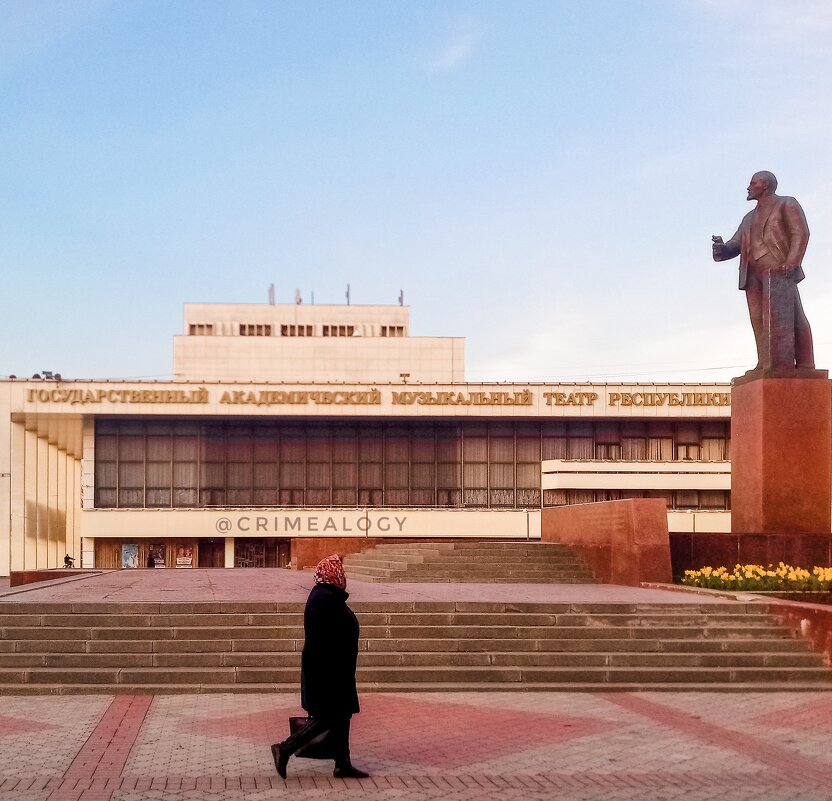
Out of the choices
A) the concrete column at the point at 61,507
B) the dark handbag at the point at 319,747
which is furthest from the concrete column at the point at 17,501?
the dark handbag at the point at 319,747

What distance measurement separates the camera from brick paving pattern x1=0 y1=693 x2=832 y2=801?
8781 mm

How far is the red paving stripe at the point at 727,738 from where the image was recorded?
9.54 meters

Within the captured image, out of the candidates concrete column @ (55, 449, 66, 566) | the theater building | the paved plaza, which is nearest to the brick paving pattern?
the paved plaza

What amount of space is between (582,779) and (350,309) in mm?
77801

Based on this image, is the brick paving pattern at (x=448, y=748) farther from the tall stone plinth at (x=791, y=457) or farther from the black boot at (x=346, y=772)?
the tall stone plinth at (x=791, y=457)

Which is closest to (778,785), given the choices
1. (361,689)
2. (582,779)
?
(582,779)

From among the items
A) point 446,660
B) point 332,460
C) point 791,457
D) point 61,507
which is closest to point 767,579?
point 791,457

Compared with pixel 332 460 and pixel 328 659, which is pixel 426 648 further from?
pixel 332 460

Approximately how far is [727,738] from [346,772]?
12.9ft

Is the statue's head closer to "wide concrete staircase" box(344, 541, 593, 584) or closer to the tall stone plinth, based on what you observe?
the tall stone plinth

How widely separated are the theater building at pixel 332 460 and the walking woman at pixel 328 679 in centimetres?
4618

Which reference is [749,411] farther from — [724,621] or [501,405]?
[501,405]

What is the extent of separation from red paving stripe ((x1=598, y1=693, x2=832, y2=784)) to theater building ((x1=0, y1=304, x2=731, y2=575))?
4237 centimetres

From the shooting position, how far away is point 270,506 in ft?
184
